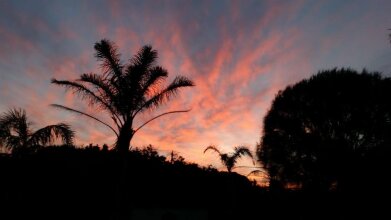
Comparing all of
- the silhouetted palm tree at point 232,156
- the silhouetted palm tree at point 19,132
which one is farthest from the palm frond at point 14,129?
the silhouetted palm tree at point 232,156

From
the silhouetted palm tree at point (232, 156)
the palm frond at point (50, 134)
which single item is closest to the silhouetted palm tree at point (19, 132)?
the palm frond at point (50, 134)

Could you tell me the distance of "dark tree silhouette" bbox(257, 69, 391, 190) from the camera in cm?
2500

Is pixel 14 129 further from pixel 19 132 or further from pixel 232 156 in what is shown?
pixel 232 156

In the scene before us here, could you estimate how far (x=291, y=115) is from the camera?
28.9 m

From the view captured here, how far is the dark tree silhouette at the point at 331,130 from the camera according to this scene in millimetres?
25000

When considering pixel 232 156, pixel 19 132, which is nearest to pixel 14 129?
pixel 19 132

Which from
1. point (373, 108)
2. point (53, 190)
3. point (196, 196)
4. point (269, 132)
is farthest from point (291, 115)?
point (53, 190)

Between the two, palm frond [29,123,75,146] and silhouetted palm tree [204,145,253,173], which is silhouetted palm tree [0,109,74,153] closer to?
palm frond [29,123,75,146]

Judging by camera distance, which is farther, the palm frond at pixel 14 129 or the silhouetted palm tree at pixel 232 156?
the silhouetted palm tree at pixel 232 156

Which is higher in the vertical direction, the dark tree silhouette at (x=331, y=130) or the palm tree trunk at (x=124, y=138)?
the dark tree silhouette at (x=331, y=130)

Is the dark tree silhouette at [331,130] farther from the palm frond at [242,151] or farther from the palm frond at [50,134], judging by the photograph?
the palm frond at [50,134]

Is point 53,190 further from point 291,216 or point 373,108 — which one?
point 373,108

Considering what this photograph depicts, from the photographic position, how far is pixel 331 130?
2634cm

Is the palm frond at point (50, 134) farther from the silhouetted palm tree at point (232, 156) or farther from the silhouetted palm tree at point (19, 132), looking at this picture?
A: the silhouetted palm tree at point (232, 156)
